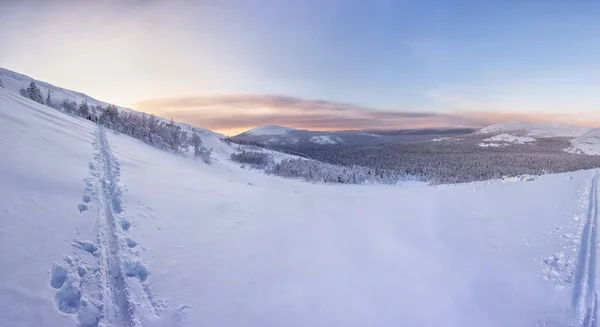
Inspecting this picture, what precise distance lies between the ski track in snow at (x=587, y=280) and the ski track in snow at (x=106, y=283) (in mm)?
12842

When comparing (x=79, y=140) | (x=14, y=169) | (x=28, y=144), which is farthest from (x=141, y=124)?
(x=14, y=169)

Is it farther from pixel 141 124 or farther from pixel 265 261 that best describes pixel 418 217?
pixel 141 124

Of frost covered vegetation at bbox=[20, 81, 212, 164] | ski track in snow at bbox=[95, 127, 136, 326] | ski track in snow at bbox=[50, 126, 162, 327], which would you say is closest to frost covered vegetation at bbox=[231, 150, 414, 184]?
frost covered vegetation at bbox=[20, 81, 212, 164]

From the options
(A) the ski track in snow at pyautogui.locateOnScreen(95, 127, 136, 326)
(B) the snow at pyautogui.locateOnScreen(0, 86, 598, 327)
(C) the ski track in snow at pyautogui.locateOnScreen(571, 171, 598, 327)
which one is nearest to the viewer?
(A) the ski track in snow at pyautogui.locateOnScreen(95, 127, 136, 326)

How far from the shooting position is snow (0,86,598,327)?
7.38 meters

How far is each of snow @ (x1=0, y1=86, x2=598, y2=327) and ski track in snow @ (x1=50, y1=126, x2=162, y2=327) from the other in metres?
0.04

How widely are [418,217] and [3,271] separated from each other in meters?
19.4

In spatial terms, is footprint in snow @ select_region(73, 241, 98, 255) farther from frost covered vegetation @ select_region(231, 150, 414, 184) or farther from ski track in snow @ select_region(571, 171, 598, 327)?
frost covered vegetation @ select_region(231, 150, 414, 184)

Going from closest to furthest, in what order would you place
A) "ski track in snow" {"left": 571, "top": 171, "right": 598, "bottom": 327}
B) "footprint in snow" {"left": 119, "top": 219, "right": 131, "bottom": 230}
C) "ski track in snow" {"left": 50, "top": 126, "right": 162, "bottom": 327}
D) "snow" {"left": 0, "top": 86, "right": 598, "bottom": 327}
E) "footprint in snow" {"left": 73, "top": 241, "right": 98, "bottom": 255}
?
1. "ski track in snow" {"left": 50, "top": 126, "right": 162, "bottom": 327}
2. "snow" {"left": 0, "top": 86, "right": 598, "bottom": 327}
3. "footprint in snow" {"left": 73, "top": 241, "right": 98, "bottom": 255}
4. "ski track in snow" {"left": 571, "top": 171, "right": 598, "bottom": 327}
5. "footprint in snow" {"left": 119, "top": 219, "right": 131, "bottom": 230}

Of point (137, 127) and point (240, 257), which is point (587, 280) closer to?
point (240, 257)

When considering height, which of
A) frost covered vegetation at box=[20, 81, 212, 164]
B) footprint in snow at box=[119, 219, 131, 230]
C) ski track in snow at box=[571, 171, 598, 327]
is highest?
frost covered vegetation at box=[20, 81, 212, 164]

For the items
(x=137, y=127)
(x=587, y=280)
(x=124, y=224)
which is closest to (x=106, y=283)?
(x=124, y=224)

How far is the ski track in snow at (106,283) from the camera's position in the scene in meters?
6.65

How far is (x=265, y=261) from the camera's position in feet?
36.8
